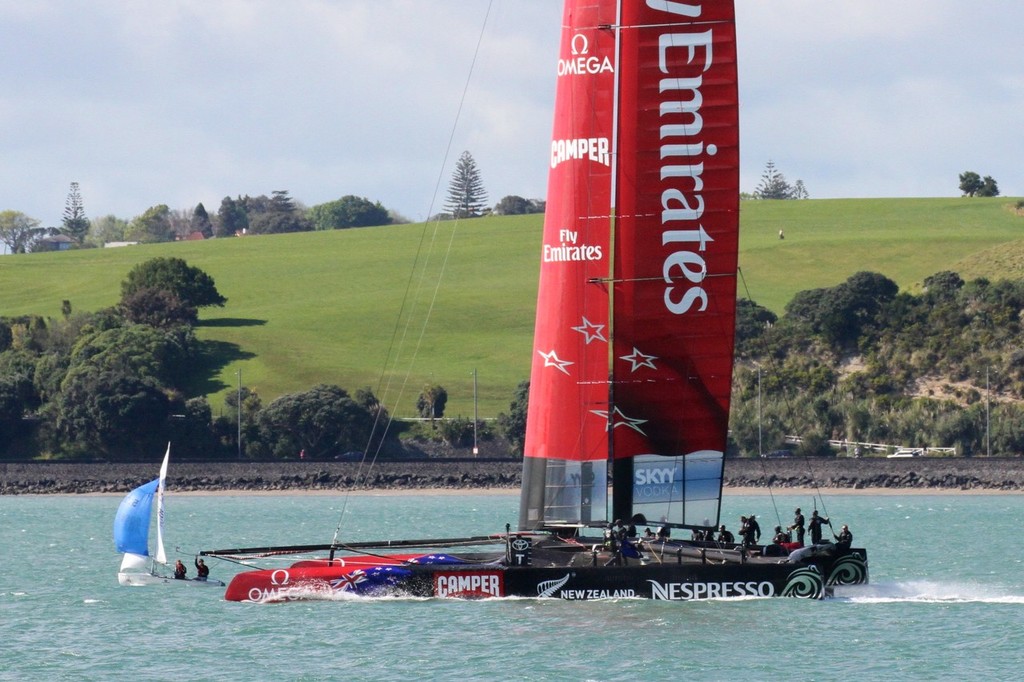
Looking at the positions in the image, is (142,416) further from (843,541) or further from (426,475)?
(843,541)

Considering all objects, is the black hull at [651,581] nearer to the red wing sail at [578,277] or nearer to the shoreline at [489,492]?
the red wing sail at [578,277]

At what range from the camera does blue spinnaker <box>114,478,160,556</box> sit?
36.6 metres

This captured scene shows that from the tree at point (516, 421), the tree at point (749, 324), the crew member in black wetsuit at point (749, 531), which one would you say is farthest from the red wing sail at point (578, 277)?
the tree at point (749, 324)

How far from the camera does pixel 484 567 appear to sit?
33344mm

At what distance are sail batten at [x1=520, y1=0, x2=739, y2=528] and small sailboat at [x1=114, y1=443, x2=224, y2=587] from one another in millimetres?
7659

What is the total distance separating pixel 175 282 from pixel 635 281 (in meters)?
102

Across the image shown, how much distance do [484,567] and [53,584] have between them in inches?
527

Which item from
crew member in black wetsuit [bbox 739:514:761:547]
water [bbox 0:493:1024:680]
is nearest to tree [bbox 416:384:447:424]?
water [bbox 0:493:1024:680]

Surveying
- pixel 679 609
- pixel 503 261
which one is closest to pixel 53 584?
pixel 679 609

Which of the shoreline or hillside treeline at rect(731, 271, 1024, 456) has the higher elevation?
hillside treeline at rect(731, 271, 1024, 456)

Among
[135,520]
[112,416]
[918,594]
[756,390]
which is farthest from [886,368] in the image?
[135,520]

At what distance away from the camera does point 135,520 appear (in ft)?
121

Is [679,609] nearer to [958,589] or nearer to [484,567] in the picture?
[484,567]

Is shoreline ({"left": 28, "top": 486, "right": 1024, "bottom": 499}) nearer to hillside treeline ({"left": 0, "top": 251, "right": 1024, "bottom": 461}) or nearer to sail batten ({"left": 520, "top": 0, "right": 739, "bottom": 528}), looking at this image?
hillside treeline ({"left": 0, "top": 251, "right": 1024, "bottom": 461})
